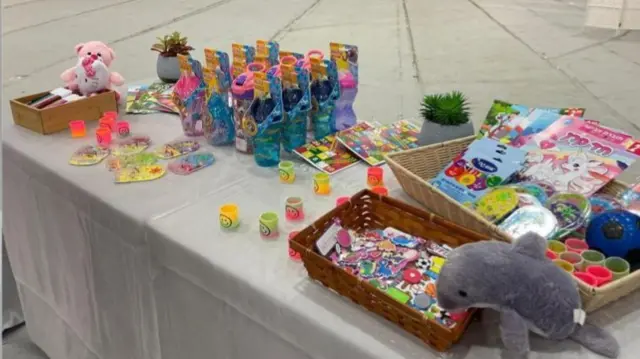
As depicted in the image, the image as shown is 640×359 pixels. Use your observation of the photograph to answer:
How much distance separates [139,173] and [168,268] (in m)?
0.29

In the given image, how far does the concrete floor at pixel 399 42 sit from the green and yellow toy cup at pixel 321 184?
1438 mm

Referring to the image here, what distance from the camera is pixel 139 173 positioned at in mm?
1412

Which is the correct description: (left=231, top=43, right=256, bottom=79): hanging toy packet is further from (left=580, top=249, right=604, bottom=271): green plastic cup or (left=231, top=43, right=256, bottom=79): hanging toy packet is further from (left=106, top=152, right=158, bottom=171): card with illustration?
(left=580, top=249, right=604, bottom=271): green plastic cup

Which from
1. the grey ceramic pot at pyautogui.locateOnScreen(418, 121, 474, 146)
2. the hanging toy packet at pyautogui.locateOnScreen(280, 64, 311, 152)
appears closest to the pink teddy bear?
the hanging toy packet at pyautogui.locateOnScreen(280, 64, 311, 152)

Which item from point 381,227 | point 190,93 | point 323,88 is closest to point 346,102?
Answer: point 323,88

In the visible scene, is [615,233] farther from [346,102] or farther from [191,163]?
[191,163]

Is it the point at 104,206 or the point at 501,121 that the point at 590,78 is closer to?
the point at 501,121

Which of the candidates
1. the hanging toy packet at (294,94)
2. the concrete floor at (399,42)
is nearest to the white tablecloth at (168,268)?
the hanging toy packet at (294,94)

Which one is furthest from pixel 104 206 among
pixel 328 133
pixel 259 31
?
pixel 259 31

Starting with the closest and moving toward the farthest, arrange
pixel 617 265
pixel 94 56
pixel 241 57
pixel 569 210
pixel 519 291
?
pixel 519 291
pixel 617 265
pixel 569 210
pixel 241 57
pixel 94 56

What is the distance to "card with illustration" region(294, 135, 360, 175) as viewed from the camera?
1.41 meters

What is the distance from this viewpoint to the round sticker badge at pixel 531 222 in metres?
1.05

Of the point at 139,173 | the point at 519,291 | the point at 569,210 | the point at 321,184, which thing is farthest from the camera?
the point at 139,173

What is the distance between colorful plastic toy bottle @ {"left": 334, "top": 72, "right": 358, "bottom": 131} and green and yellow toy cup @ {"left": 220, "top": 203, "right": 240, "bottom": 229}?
0.45 meters
